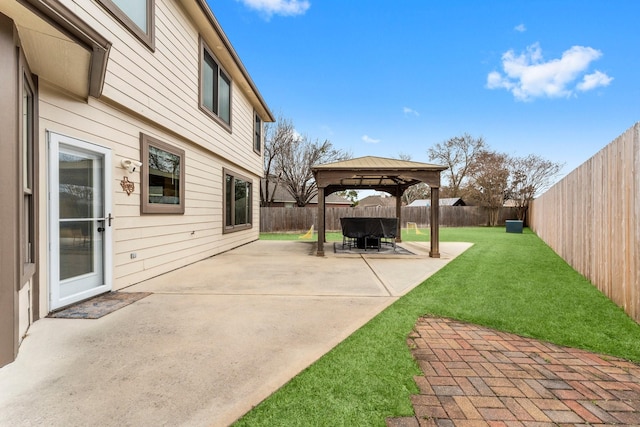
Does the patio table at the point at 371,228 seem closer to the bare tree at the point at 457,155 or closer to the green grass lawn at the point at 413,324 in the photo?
the green grass lawn at the point at 413,324

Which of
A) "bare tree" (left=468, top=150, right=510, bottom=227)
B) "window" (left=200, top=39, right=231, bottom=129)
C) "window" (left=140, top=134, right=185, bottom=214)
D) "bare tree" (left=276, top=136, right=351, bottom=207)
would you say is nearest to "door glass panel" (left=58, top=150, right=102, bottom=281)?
"window" (left=140, top=134, right=185, bottom=214)

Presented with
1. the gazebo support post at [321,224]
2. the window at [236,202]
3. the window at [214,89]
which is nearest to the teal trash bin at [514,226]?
the gazebo support post at [321,224]

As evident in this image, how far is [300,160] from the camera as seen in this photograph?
894 inches

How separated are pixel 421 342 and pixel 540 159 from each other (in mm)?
30547

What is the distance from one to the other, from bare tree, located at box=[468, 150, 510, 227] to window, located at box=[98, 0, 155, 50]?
2615cm

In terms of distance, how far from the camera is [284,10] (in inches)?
551

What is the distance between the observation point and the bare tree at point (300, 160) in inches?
881

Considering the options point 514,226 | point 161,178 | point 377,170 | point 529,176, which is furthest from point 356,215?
point 529,176

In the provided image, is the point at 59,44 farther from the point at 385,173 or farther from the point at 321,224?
the point at 385,173

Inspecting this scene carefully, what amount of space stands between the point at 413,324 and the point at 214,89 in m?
7.10

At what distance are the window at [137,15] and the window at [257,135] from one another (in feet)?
20.1


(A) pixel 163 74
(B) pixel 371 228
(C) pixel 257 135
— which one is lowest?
(B) pixel 371 228

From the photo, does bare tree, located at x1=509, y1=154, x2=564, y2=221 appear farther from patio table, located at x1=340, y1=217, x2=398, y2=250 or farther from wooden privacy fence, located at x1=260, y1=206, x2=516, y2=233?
patio table, located at x1=340, y1=217, x2=398, y2=250

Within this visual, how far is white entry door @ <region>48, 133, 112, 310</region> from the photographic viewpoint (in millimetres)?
3480
